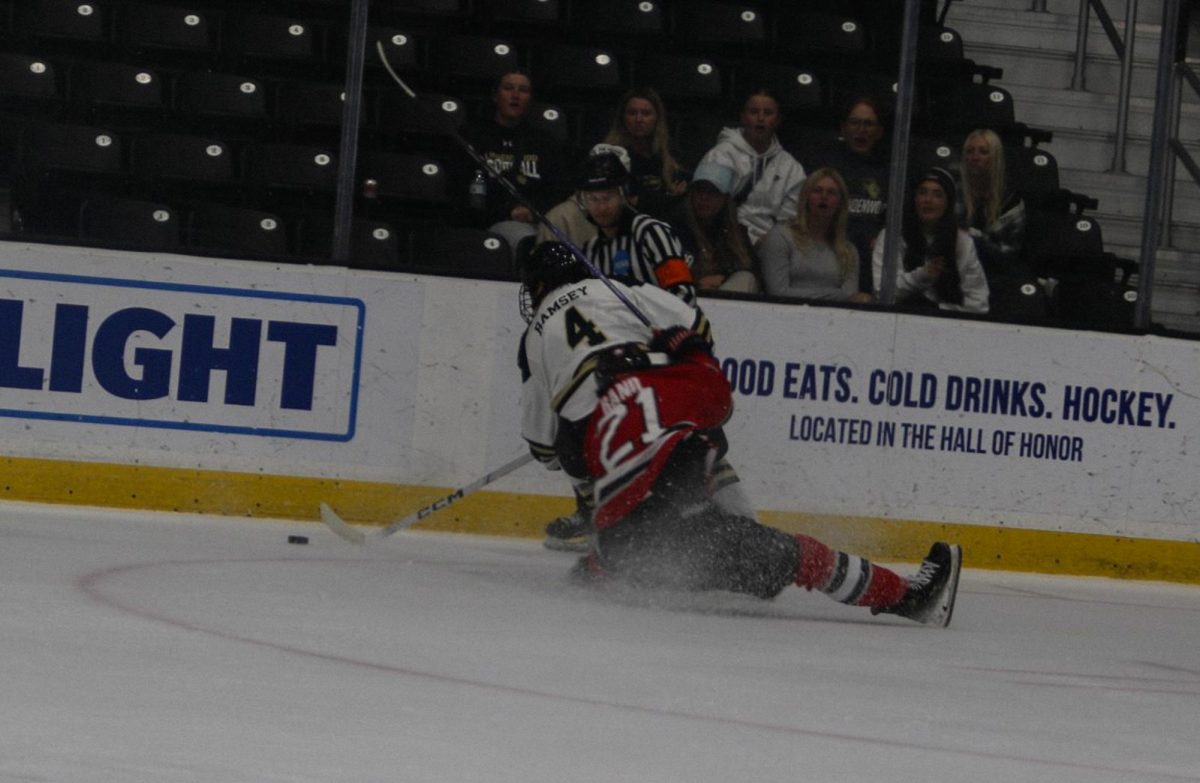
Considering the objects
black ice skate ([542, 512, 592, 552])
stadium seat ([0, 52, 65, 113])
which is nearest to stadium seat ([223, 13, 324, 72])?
stadium seat ([0, 52, 65, 113])

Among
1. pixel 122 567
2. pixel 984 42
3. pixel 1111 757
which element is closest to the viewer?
pixel 1111 757

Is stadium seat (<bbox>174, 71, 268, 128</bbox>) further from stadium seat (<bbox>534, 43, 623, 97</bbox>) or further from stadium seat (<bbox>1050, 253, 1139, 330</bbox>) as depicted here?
stadium seat (<bbox>1050, 253, 1139, 330</bbox>)

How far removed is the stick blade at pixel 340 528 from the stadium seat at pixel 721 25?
91.9 inches

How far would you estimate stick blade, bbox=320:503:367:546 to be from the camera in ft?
19.2

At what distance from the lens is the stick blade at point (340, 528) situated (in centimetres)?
586

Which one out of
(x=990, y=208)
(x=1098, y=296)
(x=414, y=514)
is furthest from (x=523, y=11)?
(x=1098, y=296)

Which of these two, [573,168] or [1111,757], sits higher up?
[573,168]

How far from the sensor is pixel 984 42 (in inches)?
290

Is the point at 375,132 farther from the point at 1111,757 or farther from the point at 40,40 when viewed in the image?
the point at 1111,757

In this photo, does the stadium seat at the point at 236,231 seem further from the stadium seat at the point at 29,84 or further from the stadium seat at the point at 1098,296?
the stadium seat at the point at 1098,296

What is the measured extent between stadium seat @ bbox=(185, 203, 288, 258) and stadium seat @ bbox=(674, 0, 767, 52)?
5.71 ft

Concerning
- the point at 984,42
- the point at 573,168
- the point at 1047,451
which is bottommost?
the point at 1047,451

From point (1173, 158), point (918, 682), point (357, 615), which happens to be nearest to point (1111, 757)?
point (918, 682)

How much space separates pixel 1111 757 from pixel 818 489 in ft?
11.4
